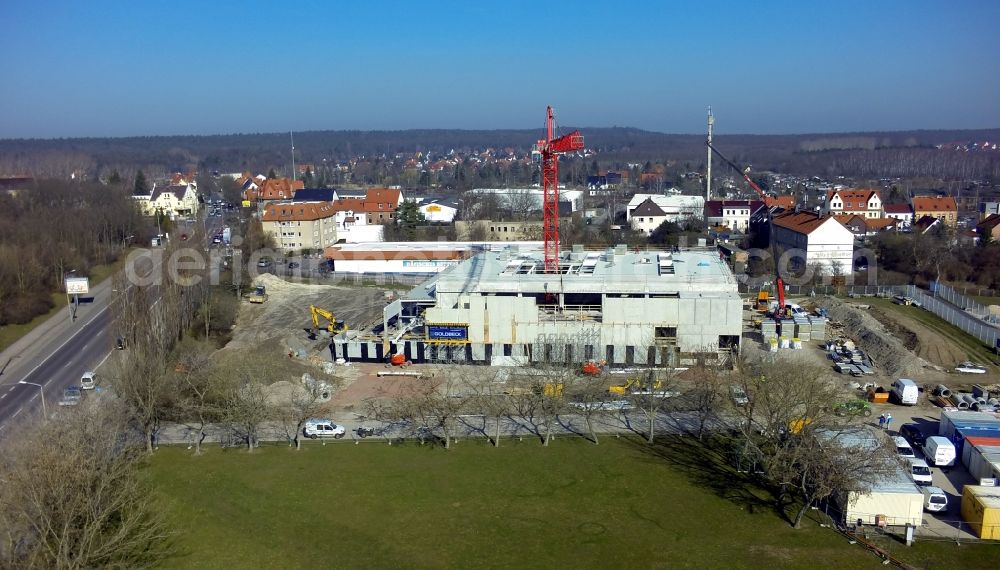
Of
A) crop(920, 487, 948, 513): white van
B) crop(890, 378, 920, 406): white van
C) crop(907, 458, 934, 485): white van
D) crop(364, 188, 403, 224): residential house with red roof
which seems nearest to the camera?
crop(920, 487, 948, 513): white van

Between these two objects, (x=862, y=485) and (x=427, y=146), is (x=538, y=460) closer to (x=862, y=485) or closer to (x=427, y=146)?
(x=862, y=485)

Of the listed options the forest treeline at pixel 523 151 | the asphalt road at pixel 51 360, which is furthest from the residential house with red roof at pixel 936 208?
the asphalt road at pixel 51 360

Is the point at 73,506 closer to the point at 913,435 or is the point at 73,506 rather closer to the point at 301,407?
the point at 301,407

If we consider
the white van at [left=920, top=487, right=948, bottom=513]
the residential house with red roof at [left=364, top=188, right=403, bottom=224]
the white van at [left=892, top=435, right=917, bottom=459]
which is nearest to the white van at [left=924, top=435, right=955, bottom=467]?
the white van at [left=892, top=435, right=917, bottom=459]

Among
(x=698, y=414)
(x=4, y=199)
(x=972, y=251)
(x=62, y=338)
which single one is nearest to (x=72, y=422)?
(x=698, y=414)

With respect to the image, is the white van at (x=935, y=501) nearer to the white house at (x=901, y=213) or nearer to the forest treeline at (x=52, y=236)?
the forest treeline at (x=52, y=236)

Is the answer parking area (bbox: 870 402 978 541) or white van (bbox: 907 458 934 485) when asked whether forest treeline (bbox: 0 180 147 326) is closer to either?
white van (bbox: 907 458 934 485)
